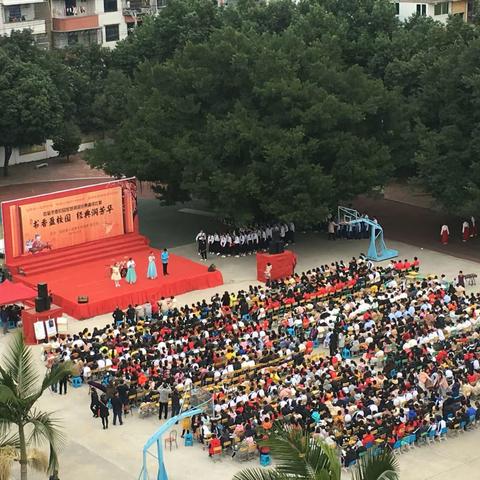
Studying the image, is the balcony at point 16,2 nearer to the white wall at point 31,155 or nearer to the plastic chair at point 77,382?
the white wall at point 31,155

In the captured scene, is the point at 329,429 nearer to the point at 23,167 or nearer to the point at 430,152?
the point at 430,152

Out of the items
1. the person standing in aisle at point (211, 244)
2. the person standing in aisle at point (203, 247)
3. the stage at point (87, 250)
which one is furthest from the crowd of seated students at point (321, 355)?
the person standing in aisle at point (211, 244)

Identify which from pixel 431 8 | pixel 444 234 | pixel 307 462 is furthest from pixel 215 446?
pixel 431 8

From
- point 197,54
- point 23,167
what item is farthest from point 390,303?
point 23,167

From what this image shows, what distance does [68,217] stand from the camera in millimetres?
44312

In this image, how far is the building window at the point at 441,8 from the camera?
73.1 meters

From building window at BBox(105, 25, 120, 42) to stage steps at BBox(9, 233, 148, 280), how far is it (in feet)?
106

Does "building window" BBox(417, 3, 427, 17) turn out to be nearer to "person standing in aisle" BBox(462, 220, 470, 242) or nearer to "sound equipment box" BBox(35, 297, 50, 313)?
"person standing in aisle" BBox(462, 220, 470, 242)

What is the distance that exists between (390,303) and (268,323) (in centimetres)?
394

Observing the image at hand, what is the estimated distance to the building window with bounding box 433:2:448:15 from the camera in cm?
7306

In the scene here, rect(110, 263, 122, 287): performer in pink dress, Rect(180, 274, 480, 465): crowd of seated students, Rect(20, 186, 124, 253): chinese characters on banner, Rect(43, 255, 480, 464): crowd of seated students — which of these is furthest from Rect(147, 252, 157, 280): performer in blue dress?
Rect(180, 274, 480, 465): crowd of seated students

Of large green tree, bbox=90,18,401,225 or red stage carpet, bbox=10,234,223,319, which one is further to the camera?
large green tree, bbox=90,18,401,225

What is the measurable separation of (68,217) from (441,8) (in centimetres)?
3747

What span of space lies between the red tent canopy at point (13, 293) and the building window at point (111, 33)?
39223mm
